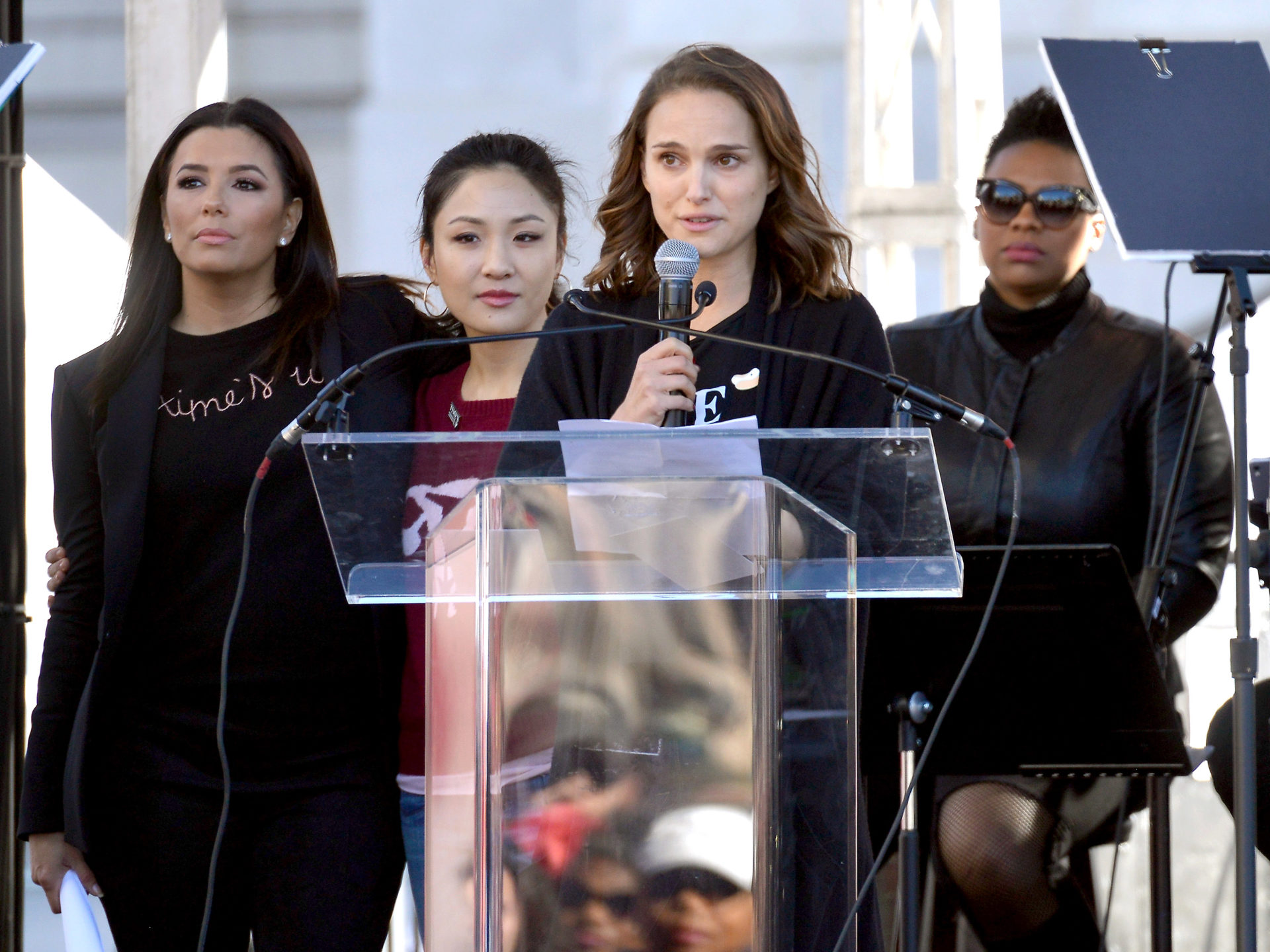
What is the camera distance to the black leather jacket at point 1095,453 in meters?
2.52

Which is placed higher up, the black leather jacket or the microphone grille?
the microphone grille

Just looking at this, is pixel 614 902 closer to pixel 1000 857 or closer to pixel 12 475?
pixel 1000 857

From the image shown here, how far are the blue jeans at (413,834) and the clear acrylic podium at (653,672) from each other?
2.10 feet

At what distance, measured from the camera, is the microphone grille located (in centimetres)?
147

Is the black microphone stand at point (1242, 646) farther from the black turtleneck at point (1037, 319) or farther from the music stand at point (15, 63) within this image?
the music stand at point (15, 63)

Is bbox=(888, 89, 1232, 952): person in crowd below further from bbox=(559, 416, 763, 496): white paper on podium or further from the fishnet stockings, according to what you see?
bbox=(559, 416, 763, 496): white paper on podium

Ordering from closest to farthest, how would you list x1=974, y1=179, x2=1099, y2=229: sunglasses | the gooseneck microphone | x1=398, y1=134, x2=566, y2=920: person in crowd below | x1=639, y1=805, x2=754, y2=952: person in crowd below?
1. x1=639, y1=805, x2=754, y2=952: person in crowd below
2. the gooseneck microphone
3. x1=398, y1=134, x2=566, y2=920: person in crowd below
4. x1=974, y1=179, x2=1099, y2=229: sunglasses

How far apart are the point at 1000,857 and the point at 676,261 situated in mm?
1551

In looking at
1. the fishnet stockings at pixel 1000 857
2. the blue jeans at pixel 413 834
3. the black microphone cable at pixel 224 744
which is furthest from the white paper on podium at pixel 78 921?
the fishnet stockings at pixel 1000 857

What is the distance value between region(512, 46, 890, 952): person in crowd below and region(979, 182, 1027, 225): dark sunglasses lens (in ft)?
2.56

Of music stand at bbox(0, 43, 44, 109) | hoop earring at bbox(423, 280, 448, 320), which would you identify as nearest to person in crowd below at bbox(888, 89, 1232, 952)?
hoop earring at bbox(423, 280, 448, 320)

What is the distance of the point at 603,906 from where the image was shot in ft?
3.94

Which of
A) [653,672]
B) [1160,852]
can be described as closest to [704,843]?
[653,672]

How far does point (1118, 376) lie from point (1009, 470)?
0.90 ft
